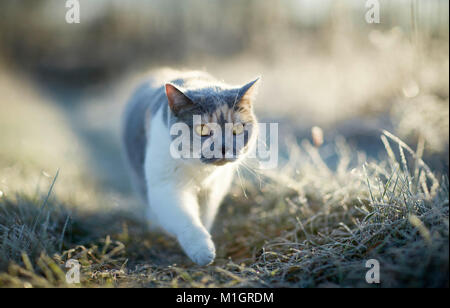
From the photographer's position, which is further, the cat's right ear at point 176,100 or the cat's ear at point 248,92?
the cat's ear at point 248,92

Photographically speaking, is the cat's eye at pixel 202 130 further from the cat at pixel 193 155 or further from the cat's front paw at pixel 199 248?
the cat's front paw at pixel 199 248

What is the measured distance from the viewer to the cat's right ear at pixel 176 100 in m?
1.66

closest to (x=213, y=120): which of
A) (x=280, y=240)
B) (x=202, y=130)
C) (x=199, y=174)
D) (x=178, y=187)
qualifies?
(x=202, y=130)

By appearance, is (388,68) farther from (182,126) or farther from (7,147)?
(7,147)

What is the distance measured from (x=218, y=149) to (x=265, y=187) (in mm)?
1256

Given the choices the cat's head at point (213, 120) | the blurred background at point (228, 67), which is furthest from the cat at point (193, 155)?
the blurred background at point (228, 67)

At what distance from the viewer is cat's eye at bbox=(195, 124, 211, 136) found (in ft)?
5.64

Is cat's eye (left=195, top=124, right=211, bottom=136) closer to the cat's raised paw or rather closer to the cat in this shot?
the cat

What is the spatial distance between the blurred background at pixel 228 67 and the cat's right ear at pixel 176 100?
108cm

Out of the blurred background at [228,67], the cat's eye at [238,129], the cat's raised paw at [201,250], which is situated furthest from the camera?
the blurred background at [228,67]

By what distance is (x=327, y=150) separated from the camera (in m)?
3.65

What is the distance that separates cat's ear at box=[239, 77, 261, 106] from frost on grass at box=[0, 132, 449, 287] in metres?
0.80

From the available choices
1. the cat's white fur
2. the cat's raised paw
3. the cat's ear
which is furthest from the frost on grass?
the cat's ear

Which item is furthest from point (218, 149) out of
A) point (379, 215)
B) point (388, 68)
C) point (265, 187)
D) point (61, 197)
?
point (388, 68)
